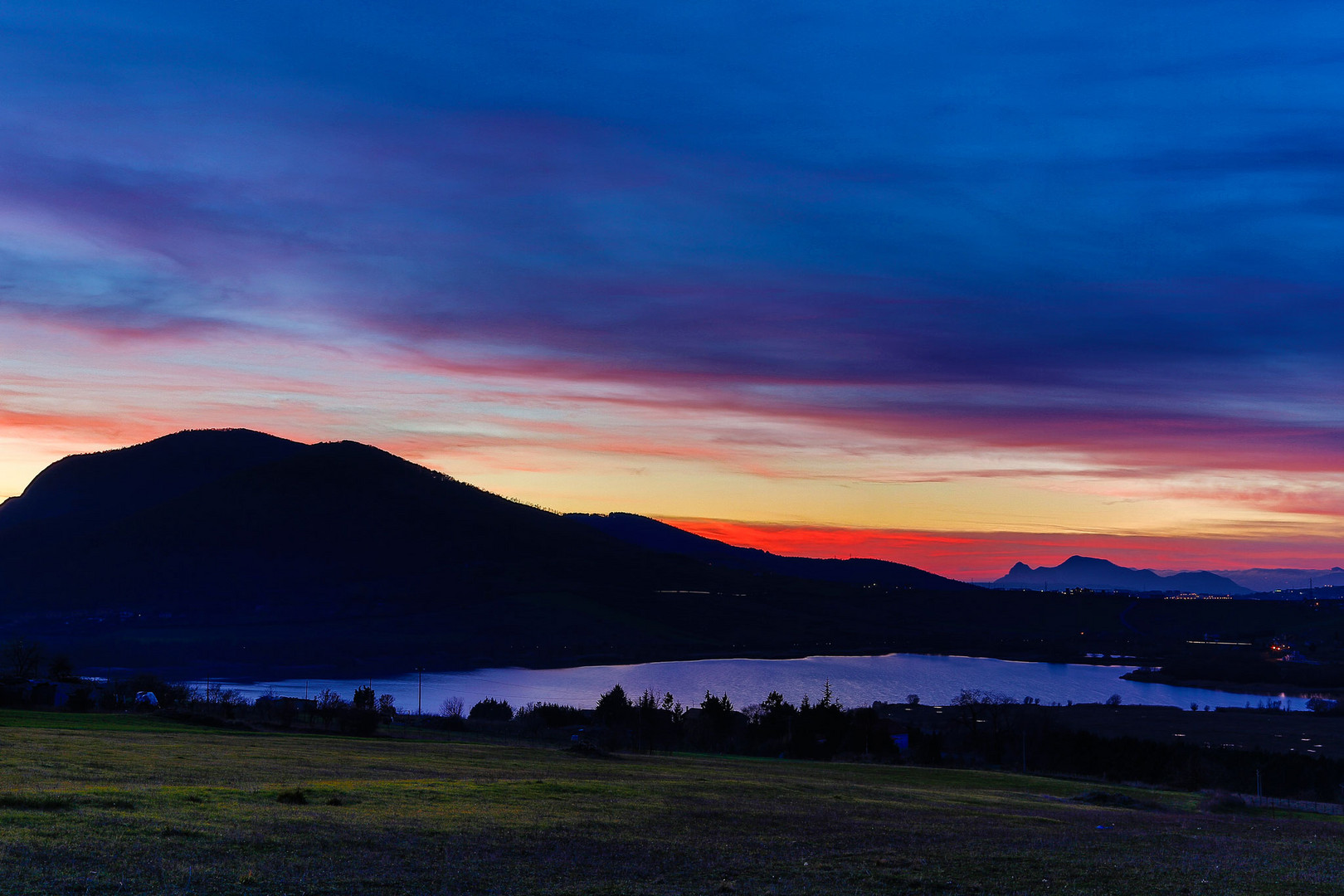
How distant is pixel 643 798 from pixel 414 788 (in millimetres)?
5750

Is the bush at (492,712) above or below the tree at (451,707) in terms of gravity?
above

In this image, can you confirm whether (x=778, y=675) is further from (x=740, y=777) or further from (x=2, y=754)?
(x=2, y=754)

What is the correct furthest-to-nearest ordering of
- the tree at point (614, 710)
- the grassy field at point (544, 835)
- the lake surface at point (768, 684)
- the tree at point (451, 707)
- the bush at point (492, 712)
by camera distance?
the lake surface at point (768, 684)
the tree at point (451, 707)
the bush at point (492, 712)
the tree at point (614, 710)
the grassy field at point (544, 835)

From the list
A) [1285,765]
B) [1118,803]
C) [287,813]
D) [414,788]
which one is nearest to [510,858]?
[287,813]

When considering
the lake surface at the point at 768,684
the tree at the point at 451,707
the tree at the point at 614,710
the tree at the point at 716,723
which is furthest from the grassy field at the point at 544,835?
the lake surface at the point at 768,684

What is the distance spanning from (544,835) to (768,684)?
136556mm

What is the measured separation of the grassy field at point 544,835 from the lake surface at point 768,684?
3435 inches

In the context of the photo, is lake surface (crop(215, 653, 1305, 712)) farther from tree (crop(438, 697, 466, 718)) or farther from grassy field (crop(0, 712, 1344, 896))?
grassy field (crop(0, 712, 1344, 896))

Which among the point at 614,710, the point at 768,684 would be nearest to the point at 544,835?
the point at 614,710

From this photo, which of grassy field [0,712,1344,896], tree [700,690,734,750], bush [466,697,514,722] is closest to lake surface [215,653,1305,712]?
bush [466,697,514,722]

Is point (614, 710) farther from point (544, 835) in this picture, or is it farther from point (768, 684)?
point (544, 835)

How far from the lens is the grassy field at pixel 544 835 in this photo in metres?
13.8

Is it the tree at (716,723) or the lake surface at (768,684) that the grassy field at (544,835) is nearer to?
the tree at (716,723)

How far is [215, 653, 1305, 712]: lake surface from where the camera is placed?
135875 mm
